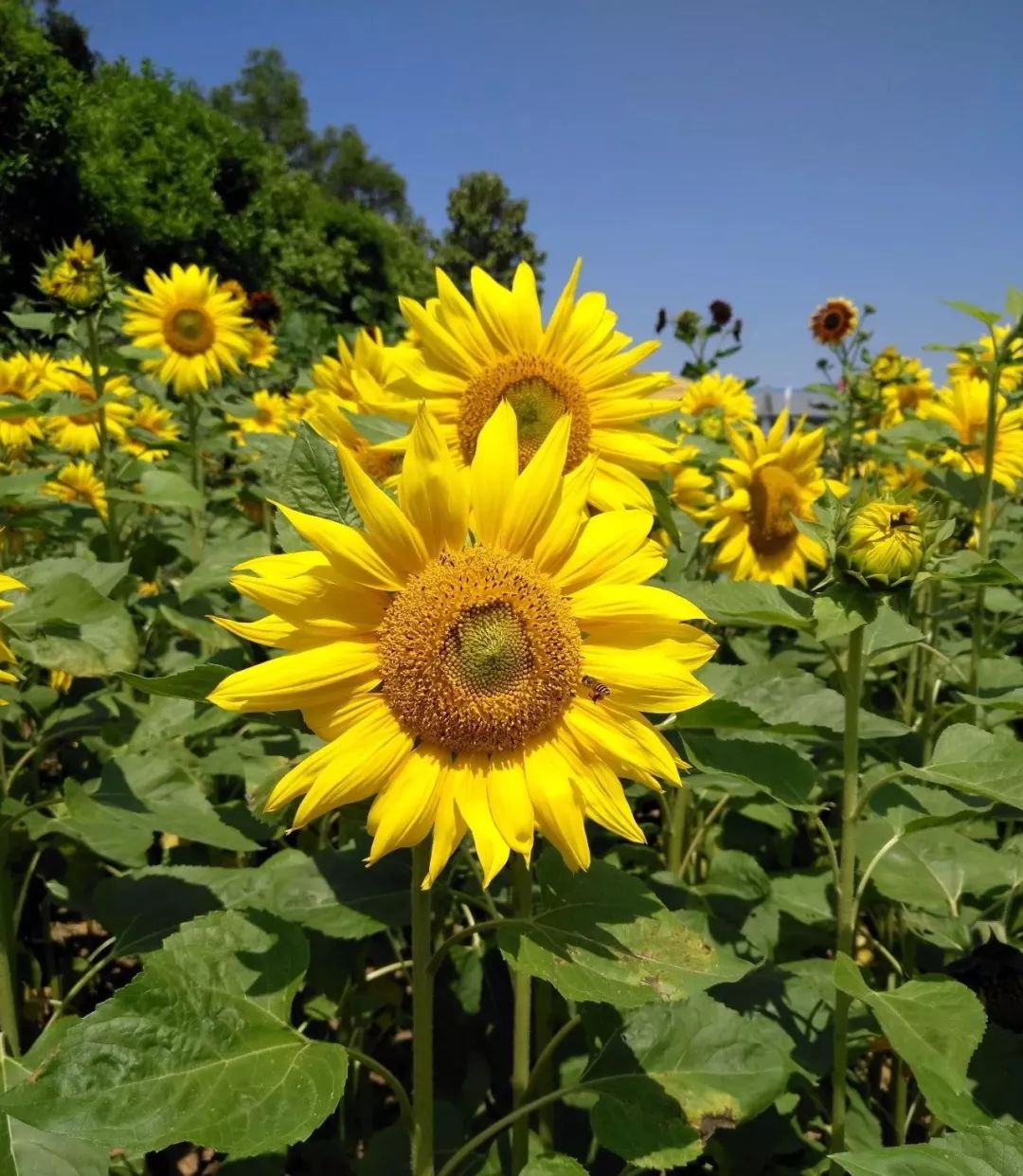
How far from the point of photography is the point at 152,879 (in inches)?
69.9

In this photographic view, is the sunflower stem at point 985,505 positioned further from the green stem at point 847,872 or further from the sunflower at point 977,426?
the green stem at point 847,872

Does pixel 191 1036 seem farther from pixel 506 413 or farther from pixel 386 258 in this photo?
pixel 386 258

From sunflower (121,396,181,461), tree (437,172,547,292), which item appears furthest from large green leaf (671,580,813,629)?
tree (437,172,547,292)

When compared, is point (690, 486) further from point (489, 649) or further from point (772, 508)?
point (489, 649)

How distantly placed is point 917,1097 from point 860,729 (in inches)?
33.3

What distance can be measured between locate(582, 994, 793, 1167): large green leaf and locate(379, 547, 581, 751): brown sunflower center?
1.81ft

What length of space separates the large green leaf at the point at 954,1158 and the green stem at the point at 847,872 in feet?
1.53

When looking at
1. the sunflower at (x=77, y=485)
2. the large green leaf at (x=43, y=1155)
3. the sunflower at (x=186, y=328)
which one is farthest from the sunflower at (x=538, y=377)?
the sunflower at (x=186, y=328)

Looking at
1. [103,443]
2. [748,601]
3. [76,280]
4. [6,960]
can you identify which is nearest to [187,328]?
[76,280]

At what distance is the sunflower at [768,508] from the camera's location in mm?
2865

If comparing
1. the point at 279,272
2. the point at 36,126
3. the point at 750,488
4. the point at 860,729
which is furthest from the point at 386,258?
the point at 860,729

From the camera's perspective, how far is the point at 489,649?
1223 millimetres

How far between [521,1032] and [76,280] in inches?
102

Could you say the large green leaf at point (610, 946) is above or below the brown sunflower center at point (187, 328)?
below
